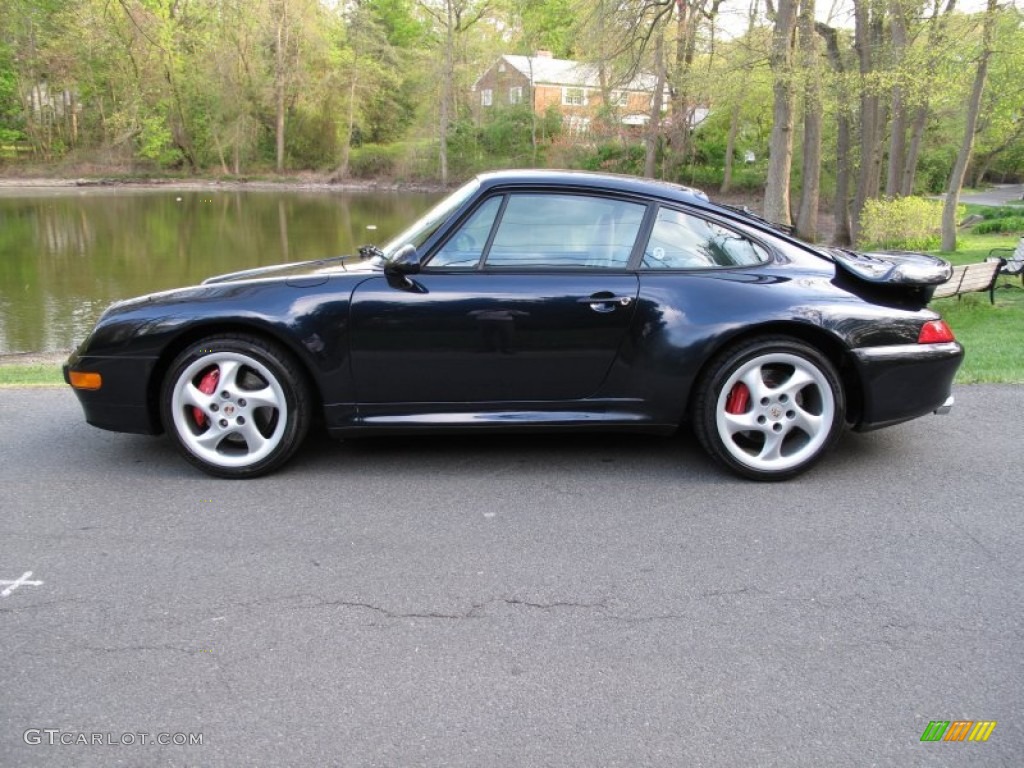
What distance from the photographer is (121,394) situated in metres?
4.08

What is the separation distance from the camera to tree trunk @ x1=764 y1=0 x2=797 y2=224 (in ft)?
56.5

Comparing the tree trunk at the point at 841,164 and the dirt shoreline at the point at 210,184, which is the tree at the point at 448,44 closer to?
the dirt shoreline at the point at 210,184

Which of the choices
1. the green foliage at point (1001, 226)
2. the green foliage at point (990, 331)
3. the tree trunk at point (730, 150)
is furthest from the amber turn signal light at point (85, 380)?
the tree trunk at point (730, 150)

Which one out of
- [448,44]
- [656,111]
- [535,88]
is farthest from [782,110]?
[535,88]

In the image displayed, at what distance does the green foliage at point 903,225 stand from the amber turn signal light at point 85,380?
1981cm

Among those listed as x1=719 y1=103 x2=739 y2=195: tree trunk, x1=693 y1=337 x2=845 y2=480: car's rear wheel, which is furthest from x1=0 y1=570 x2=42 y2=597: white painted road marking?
x1=719 y1=103 x2=739 y2=195: tree trunk

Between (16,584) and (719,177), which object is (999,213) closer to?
(719,177)

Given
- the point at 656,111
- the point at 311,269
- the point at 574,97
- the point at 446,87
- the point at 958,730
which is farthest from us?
the point at 446,87

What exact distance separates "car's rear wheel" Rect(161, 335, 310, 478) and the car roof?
1355 millimetres

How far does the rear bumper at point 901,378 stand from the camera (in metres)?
4.06

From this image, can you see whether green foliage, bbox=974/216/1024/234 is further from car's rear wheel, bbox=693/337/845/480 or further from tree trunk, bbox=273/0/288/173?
tree trunk, bbox=273/0/288/173

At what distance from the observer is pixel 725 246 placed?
13.8 ft

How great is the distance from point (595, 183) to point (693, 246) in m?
0.57

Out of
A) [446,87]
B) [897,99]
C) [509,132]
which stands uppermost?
[446,87]
